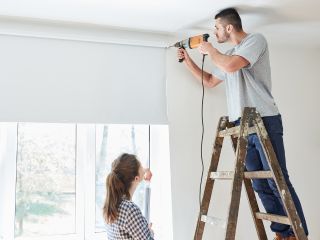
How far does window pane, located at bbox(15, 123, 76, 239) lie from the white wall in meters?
0.67

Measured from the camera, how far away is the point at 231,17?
7.13ft

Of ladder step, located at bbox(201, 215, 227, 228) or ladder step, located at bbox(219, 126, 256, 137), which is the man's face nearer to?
ladder step, located at bbox(219, 126, 256, 137)

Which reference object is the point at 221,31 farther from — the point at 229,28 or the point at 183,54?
the point at 183,54

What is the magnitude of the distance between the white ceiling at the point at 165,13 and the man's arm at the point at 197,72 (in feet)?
0.56

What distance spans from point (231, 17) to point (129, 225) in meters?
1.27

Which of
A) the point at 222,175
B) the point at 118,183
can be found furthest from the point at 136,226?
the point at 222,175

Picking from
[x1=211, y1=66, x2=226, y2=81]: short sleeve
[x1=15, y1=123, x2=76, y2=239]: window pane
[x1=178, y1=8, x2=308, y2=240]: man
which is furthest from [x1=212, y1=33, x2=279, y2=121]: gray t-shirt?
[x1=15, y1=123, x2=76, y2=239]: window pane

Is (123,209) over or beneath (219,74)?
beneath

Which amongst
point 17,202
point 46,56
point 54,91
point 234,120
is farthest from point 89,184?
point 234,120

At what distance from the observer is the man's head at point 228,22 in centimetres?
217

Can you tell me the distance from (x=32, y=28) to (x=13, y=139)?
0.68 metres

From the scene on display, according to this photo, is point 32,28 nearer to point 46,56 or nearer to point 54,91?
point 46,56

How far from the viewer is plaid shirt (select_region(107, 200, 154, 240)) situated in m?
1.86

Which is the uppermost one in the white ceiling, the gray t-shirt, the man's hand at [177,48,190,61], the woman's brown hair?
the white ceiling
